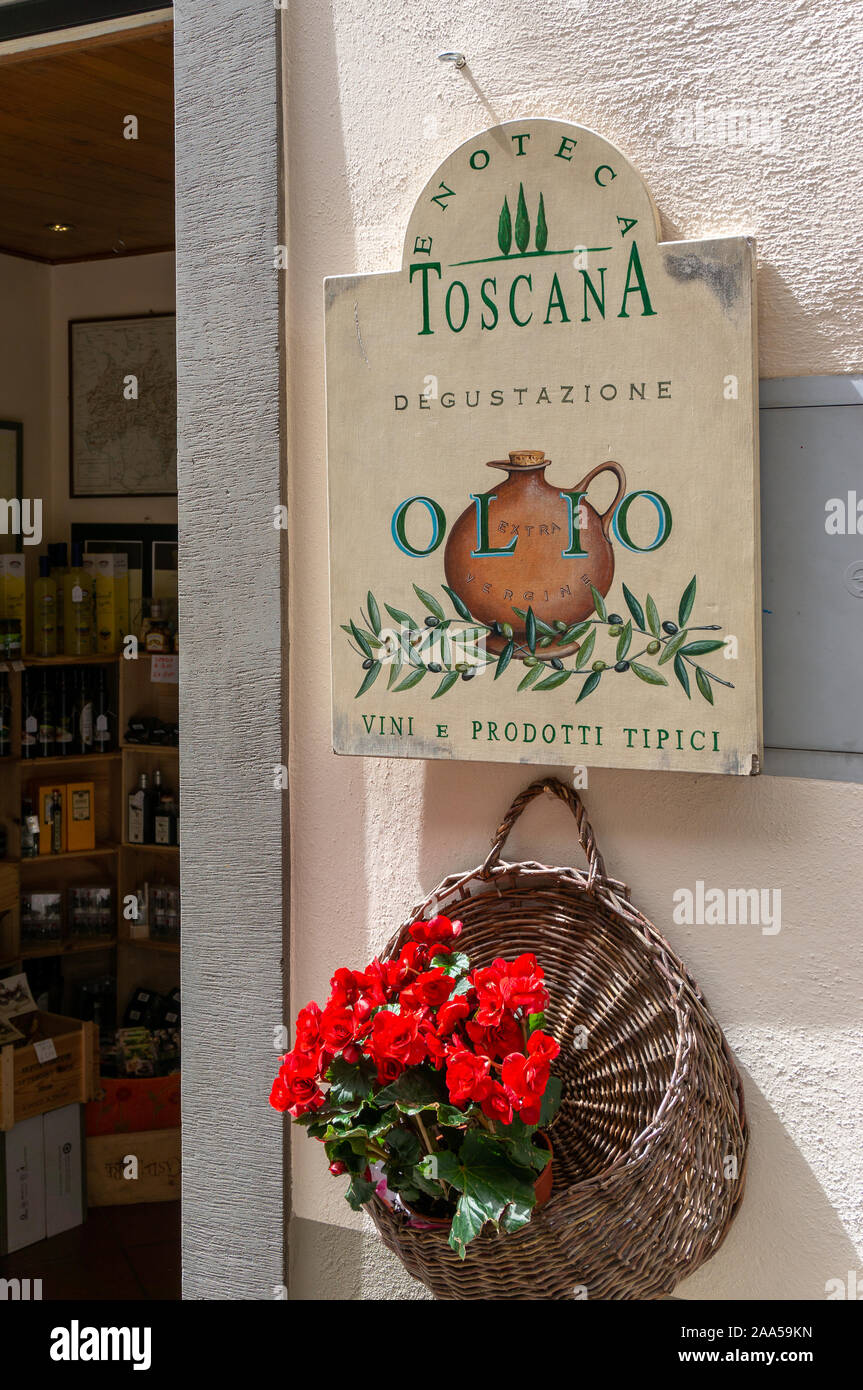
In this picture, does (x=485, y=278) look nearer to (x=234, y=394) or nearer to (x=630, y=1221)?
(x=234, y=394)

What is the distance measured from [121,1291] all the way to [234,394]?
2825mm

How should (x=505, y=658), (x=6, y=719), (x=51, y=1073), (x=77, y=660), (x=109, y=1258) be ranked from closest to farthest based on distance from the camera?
(x=505, y=658), (x=109, y=1258), (x=51, y=1073), (x=6, y=719), (x=77, y=660)

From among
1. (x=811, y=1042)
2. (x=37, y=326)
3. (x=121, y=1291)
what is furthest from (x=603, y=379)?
(x=37, y=326)

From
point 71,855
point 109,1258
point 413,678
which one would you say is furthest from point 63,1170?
point 413,678

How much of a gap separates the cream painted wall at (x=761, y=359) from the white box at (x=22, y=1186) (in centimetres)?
226

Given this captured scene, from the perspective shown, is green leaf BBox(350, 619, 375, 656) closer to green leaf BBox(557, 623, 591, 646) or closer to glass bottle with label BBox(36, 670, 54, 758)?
green leaf BBox(557, 623, 591, 646)

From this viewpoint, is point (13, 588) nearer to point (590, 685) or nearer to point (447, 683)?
point (447, 683)

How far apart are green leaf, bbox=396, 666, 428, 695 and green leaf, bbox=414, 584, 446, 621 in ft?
0.24

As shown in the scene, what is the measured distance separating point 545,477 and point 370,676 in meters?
0.35

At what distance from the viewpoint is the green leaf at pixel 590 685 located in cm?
146

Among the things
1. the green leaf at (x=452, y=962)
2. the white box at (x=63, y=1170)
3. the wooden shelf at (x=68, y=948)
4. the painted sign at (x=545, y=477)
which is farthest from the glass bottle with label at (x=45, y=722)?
the green leaf at (x=452, y=962)

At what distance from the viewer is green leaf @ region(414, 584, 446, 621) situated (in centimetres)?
155

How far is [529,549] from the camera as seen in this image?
149 centimetres

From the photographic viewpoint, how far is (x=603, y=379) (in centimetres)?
143
